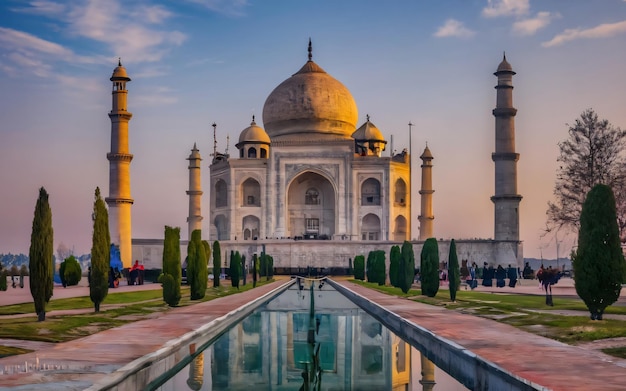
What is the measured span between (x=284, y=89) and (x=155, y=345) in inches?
1668

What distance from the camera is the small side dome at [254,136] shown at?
47.9 meters

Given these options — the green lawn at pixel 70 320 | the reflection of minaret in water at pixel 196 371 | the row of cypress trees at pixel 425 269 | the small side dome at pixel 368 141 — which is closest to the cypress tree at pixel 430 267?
the row of cypress trees at pixel 425 269

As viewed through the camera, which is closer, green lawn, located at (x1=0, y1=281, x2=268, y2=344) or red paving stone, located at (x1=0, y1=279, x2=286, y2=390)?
red paving stone, located at (x1=0, y1=279, x2=286, y2=390)

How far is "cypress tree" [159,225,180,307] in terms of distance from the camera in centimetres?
1546

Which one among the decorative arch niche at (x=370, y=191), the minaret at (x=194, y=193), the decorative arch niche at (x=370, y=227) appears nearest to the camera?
the decorative arch niche at (x=370, y=227)

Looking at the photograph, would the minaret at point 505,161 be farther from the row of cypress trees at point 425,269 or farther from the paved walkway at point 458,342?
the paved walkway at point 458,342

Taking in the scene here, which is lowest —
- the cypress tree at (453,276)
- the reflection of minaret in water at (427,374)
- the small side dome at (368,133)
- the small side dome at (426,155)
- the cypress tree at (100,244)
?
the reflection of minaret in water at (427,374)

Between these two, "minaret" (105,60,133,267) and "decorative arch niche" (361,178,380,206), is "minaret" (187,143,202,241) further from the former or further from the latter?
"minaret" (105,60,133,267)

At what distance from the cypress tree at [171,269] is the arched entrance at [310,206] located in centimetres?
3022

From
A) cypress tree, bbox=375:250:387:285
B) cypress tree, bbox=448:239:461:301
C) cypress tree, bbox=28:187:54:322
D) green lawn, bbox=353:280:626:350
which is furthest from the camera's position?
cypress tree, bbox=375:250:387:285

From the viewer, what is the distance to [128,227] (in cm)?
3522

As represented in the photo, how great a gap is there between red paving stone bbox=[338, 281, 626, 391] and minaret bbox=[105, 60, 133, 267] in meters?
25.4

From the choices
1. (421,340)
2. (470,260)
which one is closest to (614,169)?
(470,260)

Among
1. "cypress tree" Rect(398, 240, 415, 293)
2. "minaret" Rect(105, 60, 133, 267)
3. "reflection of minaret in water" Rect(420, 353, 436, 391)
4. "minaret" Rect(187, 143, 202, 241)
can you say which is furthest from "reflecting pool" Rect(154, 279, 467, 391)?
"minaret" Rect(187, 143, 202, 241)
